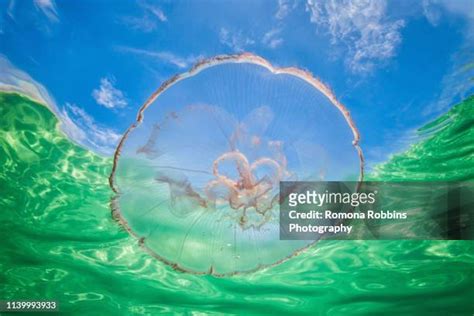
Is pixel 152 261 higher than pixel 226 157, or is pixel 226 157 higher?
pixel 226 157

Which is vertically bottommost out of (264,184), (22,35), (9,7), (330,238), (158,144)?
(330,238)

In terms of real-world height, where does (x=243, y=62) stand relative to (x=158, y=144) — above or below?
above

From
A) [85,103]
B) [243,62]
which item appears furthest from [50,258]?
[243,62]

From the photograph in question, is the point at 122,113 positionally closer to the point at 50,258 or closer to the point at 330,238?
the point at 50,258
